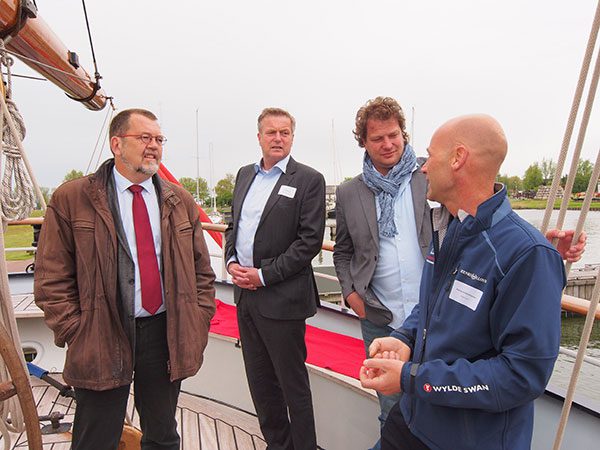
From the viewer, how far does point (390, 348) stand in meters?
1.23

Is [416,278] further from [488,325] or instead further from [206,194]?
[206,194]

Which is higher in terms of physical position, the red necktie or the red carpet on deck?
the red necktie

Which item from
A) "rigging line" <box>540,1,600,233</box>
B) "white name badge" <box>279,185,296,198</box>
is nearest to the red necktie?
"white name badge" <box>279,185,296,198</box>

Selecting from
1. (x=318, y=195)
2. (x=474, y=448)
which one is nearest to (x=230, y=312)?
(x=318, y=195)

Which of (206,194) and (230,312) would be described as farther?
(206,194)

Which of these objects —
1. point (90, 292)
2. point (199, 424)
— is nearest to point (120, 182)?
point (90, 292)

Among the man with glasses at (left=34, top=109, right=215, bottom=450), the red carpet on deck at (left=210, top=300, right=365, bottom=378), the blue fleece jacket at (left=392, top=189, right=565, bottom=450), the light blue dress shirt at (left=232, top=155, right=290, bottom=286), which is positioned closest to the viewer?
the blue fleece jacket at (left=392, top=189, right=565, bottom=450)

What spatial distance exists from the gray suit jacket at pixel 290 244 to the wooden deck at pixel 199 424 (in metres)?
0.96

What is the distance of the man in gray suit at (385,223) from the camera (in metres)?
1.67

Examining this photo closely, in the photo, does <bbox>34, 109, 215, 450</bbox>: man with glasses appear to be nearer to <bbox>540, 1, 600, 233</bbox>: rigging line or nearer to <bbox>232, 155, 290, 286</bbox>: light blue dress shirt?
<bbox>232, 155, 290, 286</bbox>: light blue dress shirt

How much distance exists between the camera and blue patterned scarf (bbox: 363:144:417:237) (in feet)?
5.57

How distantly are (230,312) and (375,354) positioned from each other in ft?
7.35

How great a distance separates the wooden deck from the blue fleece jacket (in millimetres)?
1597

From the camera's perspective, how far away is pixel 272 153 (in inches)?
79.2
